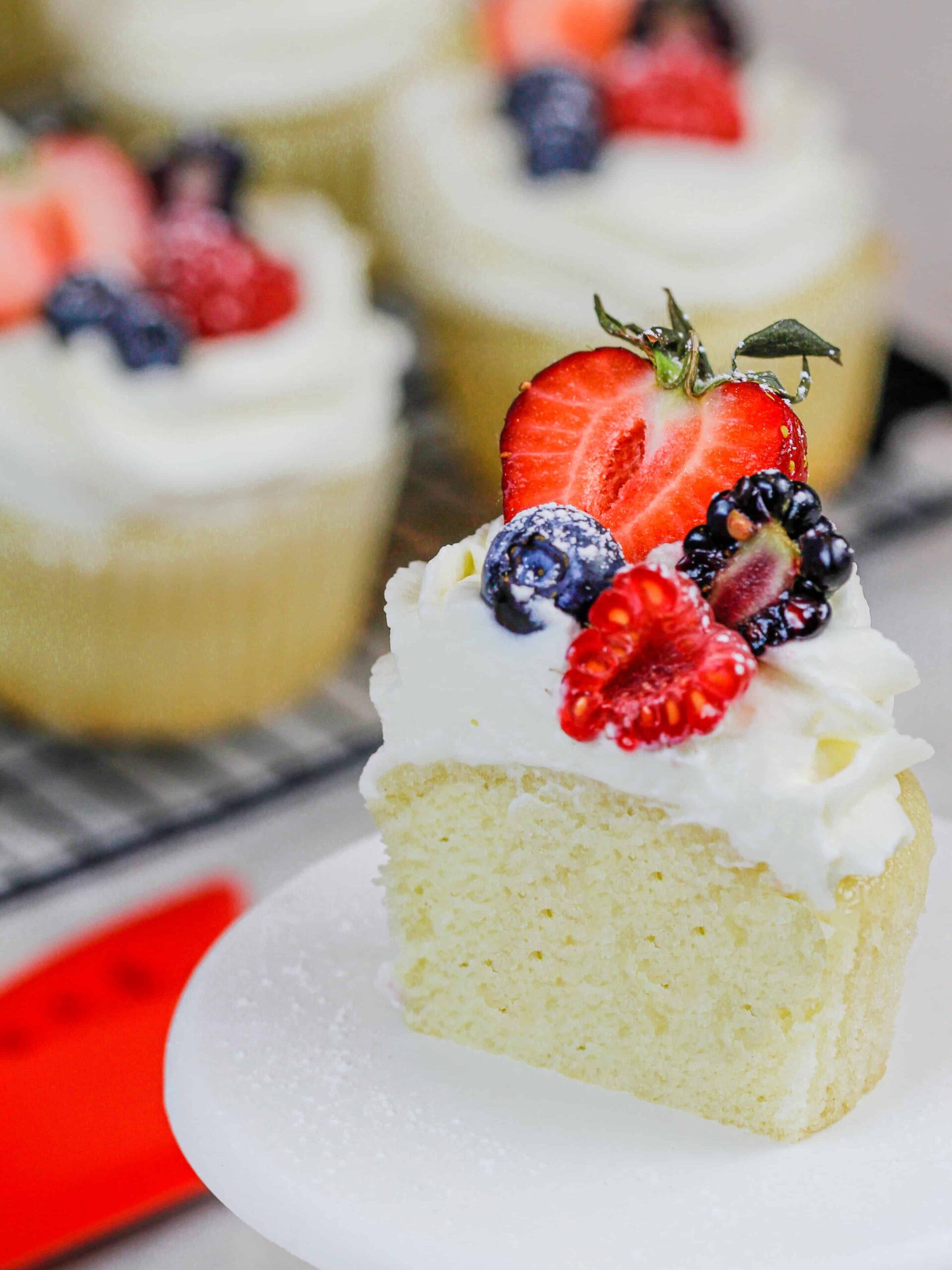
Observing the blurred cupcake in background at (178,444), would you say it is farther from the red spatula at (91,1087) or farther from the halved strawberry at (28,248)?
the red spatula at (91,1087)

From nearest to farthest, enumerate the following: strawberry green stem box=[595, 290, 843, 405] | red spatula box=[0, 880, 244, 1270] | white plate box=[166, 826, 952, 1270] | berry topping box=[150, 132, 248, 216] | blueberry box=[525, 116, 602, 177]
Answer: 1. white plate box=[166, 826, 952, 1270]
2. strawberry green stem box=[595, 290, 843, 405]
3. red spatula box=[0, 880, 244, 1270]
4. berry topping box=[150, 132, 248, 216]
5. blueberry box=[525, 116, 602, 177]

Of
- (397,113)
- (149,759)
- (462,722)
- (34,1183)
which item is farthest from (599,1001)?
(397,113)

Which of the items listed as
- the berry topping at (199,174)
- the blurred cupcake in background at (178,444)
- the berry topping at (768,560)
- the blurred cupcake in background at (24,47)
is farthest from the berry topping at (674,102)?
the berry topping at (768,560)

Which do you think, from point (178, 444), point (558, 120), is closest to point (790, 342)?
point (178, 444)

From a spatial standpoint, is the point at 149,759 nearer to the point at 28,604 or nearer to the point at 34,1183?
the point at 28,604

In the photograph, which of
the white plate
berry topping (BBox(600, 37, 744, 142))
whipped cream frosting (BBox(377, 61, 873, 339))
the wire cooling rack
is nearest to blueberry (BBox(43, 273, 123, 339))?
the wire cooling rack

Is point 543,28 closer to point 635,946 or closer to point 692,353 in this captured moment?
point 692,353

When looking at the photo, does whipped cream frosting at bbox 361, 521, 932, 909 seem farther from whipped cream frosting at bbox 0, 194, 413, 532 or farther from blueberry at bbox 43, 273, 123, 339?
blueberry at bbox 43, 273, 123, 339
